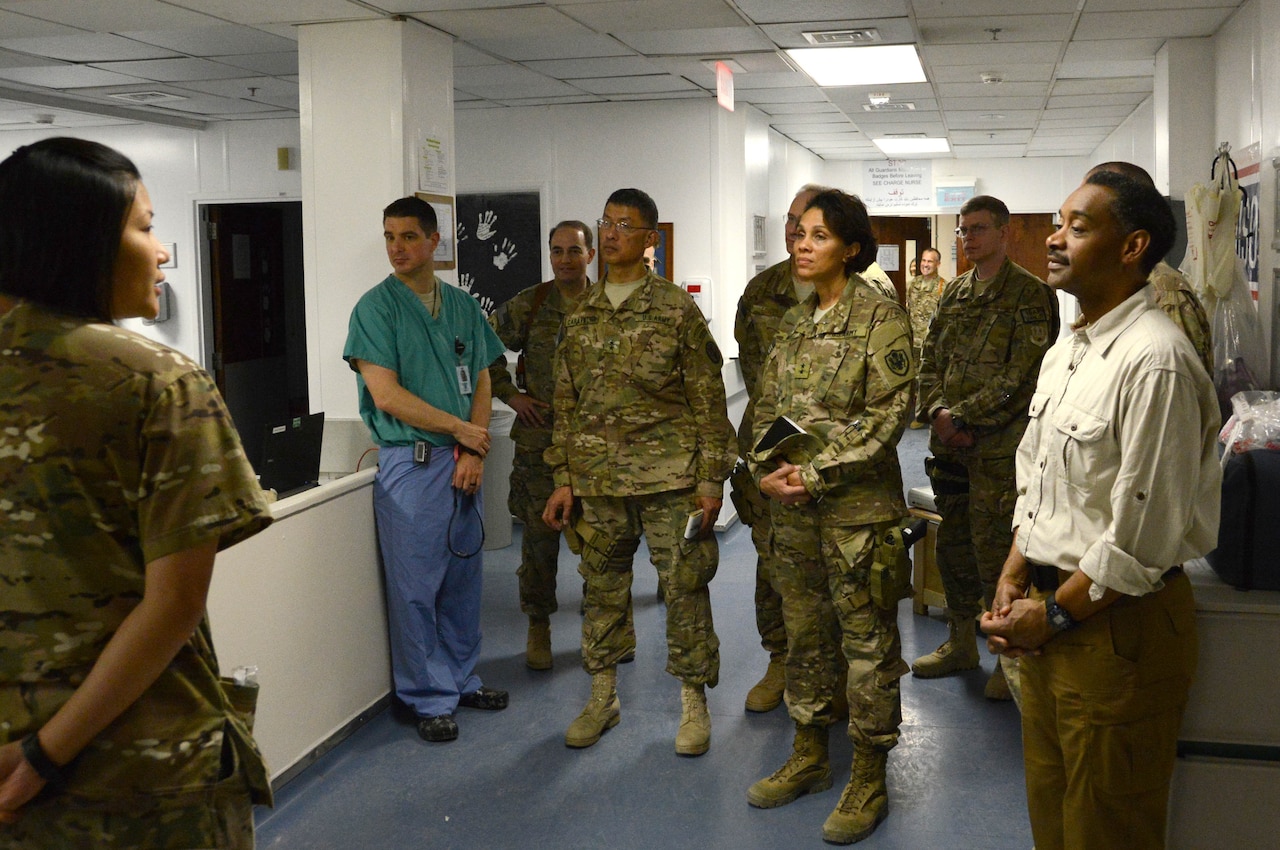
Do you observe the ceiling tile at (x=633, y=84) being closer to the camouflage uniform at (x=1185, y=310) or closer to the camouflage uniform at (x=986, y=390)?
the camouflage uniform at (x=986, y=390)

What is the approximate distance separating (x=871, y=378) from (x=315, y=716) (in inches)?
77.8

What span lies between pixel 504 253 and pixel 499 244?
0.07 m

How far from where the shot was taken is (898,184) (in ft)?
38.2

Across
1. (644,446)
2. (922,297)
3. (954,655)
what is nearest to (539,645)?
(644,446)

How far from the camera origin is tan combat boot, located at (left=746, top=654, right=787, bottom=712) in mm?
3951

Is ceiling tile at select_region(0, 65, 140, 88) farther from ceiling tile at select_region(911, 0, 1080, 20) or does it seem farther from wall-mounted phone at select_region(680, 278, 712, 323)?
ceiling tile at select_region(911, 0, 1080, 20)

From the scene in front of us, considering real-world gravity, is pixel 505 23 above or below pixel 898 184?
below

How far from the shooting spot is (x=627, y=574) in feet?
12.1

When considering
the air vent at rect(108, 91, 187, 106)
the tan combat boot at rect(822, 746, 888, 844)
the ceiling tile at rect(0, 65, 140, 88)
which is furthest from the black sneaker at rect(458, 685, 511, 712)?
the air vent at rect(108, 91, 187, 106)

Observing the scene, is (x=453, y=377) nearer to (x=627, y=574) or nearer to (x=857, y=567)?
(x=627, y=574)

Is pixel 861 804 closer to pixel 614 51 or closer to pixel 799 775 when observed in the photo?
pixel 799 775

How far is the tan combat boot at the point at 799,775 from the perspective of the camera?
3.22 meters

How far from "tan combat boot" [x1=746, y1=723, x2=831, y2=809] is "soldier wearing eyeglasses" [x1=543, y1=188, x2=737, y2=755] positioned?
1.26 ft

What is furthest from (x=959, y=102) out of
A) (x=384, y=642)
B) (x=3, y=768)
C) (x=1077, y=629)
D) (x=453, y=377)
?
(x=3, y=768)
